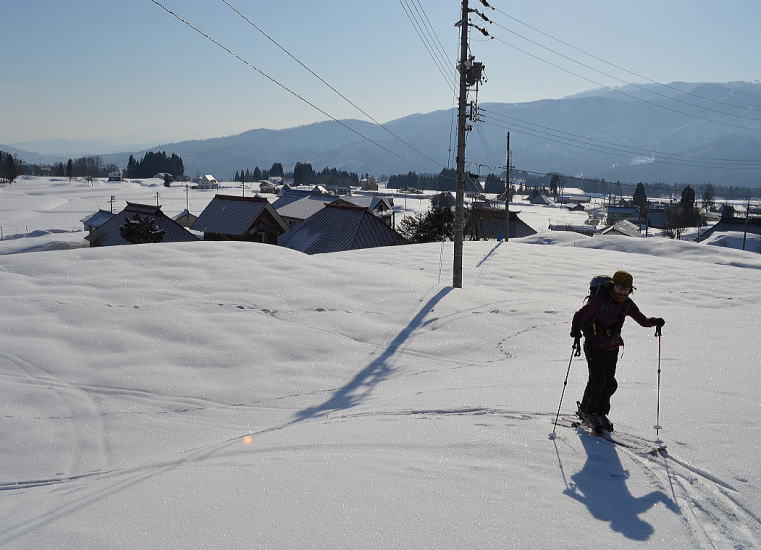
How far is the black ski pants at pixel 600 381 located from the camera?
5.83m

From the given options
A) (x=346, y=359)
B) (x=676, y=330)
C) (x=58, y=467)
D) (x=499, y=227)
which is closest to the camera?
(x=58, y=467)

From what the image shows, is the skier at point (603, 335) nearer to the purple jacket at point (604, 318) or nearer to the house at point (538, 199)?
the purple jacket at point (604, 318)

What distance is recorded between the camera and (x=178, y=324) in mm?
9766

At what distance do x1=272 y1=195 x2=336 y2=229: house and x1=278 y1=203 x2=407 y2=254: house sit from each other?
2255 centimetres

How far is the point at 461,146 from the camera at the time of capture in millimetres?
15961

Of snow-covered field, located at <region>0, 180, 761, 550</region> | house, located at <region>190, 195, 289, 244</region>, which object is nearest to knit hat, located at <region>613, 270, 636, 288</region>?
snow-covered field, located at <region>0, 180, 761, 550</region>

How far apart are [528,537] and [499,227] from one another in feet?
177

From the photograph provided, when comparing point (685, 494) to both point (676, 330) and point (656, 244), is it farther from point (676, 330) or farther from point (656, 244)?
point (656, 244)

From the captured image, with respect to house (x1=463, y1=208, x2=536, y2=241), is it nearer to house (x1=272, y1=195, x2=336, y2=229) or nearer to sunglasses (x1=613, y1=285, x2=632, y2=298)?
house (x1=272, y1=195, x2=336, y2=229)

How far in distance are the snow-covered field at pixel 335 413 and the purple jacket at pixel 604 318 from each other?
95 centimetres

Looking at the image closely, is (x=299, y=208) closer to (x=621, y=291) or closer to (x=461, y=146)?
(x=461, y=146)

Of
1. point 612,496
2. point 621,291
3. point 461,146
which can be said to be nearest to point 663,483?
point 612,496

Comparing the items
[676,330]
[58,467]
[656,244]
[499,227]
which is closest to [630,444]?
[58,467]

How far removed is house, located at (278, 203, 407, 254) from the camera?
32656 millimetres
